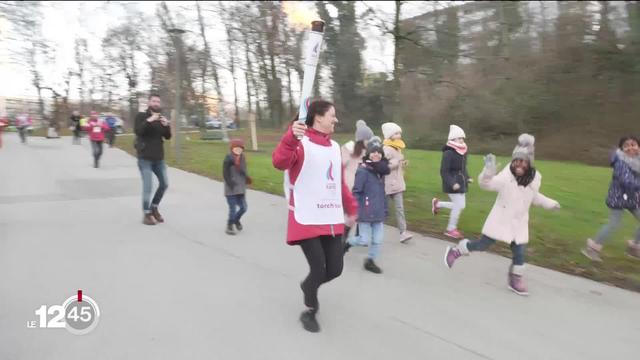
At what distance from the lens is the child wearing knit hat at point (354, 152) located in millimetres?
6062

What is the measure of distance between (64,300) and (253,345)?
187cm

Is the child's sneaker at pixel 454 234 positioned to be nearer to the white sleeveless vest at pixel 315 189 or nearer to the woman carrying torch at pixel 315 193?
the woman carrying torch at pixel 315 193

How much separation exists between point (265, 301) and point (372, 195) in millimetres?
1676

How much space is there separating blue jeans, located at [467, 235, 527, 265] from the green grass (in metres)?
1.10

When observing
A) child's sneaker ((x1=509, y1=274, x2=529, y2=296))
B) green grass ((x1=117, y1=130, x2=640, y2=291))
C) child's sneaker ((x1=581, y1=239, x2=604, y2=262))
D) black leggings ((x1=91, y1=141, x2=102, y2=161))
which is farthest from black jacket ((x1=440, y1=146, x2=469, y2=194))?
black leggings ((x1=91, y1=141, x2=102, y2=161))

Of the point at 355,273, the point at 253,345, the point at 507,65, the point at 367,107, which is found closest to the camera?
the point at 253,345

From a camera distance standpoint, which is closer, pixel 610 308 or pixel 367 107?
pixel 610 308

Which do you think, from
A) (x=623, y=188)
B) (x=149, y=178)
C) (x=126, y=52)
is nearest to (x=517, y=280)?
(x=623, y=188)

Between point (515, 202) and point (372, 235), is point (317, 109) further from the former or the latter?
point (515, 202)

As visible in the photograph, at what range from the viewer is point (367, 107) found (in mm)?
28391

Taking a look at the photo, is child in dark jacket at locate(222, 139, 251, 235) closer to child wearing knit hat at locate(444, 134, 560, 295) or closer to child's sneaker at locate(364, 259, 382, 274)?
child's sneaker at locate(364, 259, 382, 274)

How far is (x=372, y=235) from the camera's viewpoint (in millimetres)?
5395

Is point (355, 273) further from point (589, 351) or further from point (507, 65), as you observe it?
point (507, 65)

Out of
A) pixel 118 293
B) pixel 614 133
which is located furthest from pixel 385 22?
pixel 118 293
